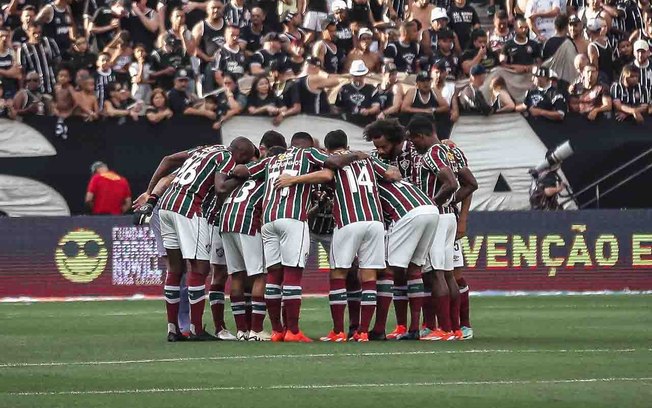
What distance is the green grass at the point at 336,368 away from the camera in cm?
970

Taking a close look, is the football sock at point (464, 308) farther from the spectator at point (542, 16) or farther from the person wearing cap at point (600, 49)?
the spectator at point (542, 16)

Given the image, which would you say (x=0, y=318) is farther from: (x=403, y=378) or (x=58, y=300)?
(x=403, y=378)

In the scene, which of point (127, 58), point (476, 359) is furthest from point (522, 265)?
point (476, 359)

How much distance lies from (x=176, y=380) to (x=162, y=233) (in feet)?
14.0

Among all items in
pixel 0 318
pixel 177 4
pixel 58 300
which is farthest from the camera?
pixel 177 4

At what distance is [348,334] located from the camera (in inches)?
594

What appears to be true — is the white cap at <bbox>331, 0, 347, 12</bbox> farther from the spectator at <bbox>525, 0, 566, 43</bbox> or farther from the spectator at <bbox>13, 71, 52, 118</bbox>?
the spectator at <bbox>13, 71, 52, 118</bbox>

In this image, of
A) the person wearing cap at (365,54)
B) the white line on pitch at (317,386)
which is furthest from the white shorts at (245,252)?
the person wearing cap at (365,54)

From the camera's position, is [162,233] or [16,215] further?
[16,215]

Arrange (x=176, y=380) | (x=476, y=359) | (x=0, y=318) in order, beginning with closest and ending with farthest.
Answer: (x=176, y=380)
(x=476, y=359)
(x=0, y=318)

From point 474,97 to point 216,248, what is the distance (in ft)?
34.3

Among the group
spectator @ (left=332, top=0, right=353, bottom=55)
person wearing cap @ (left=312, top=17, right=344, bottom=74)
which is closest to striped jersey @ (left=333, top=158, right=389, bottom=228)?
person wearing cap @ (left=312, top=17, right=344, bottom=74)

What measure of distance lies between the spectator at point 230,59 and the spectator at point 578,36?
19.9 feet

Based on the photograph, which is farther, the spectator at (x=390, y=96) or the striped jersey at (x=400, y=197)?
the spectator at (x=390, y=96)
